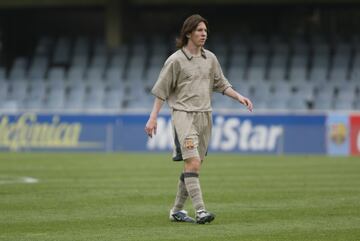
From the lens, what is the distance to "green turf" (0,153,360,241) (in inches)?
402

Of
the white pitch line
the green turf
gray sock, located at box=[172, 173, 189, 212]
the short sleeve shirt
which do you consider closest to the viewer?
the green turf

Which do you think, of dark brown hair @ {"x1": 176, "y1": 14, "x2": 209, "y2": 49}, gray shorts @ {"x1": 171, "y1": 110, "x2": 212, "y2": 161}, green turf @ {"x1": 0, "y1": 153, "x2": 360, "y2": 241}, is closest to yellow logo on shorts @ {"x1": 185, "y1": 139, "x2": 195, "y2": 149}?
gray shorts @ {"x1": 171, "y1": 110, "x2": 212, "y2": 161}

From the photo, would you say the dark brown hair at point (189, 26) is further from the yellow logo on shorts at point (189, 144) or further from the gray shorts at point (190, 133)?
the yellow logo on shorts at point (189, 144)

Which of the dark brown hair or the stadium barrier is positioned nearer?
the dark brown hair

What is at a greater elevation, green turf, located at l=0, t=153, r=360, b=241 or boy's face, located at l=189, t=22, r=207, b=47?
boy's face, located at l=189, t=22, r=207, b=47

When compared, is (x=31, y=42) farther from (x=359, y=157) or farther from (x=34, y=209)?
(x=34, y=209)

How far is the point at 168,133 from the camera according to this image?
1099 inches

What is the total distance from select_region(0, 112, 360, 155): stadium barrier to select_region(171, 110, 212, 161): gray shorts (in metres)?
→ 15.9

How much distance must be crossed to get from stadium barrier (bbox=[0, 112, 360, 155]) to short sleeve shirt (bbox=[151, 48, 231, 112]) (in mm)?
15941

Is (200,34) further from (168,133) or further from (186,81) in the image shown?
(168,133)

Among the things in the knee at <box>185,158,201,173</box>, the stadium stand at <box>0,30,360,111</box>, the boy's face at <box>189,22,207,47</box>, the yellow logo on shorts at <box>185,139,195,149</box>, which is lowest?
the knee at <box>185,158,201,173</box>

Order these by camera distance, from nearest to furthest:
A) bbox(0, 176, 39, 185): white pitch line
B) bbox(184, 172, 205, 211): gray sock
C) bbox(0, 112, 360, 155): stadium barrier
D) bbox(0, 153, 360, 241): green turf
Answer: bbox(0, 153, 360, 241): green turf → bbox(184, 172, 205, 211): gray sock → bbox(0, 176, 39, 185): white pitch line → bbox(0, 112, 360, 155): stadium barrier

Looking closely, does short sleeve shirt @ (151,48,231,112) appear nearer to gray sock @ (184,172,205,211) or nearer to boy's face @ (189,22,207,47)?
boy's face @ (189,22,207,47)

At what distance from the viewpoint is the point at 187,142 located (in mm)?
11008
